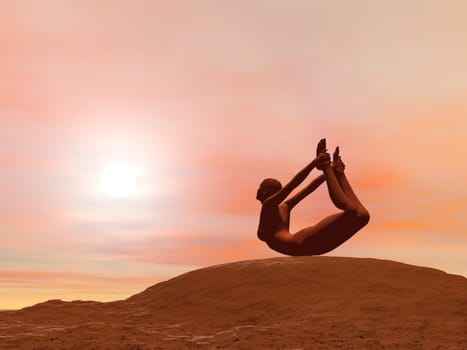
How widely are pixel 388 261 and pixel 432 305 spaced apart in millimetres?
3109

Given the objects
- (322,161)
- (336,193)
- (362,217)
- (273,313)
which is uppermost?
(322,161)

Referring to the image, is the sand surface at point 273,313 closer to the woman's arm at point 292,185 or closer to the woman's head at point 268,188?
the woman's arm at point 292,185

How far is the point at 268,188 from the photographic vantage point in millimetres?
15812

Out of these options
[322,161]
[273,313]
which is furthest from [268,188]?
[273,313]

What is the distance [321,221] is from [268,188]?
5.83ft

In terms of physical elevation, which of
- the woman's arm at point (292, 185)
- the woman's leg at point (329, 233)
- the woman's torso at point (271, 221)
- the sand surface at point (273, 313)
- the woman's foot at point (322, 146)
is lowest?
the sand surface at point (273, 313)

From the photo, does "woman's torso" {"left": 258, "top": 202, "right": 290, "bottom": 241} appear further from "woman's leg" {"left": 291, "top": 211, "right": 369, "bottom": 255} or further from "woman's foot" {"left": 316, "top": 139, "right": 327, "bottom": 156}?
"woman's foot" {"left": 316, "top": 139, "right": 327, "bottom": 156}

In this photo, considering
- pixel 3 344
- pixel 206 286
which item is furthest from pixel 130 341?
pixel 206 286

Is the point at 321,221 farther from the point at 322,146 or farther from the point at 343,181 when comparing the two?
the point at 322,146

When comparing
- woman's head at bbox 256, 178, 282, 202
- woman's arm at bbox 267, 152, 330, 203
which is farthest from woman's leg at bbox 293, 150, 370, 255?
woman's head at bbox 256, 178, 282, 202

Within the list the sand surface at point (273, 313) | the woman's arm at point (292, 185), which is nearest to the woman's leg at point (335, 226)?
the woman's arm at point (292, 185)

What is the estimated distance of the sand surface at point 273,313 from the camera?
912 centimetres

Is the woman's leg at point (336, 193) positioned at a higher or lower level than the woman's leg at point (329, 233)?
higher

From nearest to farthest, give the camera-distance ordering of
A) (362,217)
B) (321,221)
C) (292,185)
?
(362,217), (292,185), (321,221)
